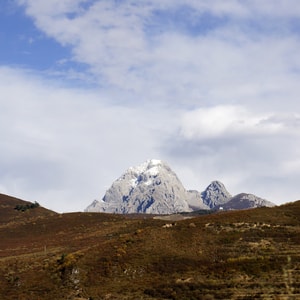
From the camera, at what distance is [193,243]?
56656 millimetres

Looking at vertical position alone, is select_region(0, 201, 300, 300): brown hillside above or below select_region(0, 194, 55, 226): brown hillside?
below

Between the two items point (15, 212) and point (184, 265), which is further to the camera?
point (15, 212)

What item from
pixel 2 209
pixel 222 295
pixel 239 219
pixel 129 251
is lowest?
pixel 222 295

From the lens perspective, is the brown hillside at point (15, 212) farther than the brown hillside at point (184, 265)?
Yes

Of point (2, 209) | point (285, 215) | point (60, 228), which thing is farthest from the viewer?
point (2, 209)

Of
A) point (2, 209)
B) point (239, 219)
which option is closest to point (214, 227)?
point (239, 219)

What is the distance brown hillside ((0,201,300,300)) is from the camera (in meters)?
43.7

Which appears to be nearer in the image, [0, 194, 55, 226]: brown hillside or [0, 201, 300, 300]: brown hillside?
[0, 201, 300, 300]: brown hillside

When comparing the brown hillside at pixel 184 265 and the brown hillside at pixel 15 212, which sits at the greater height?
the brown hillside at pixel 15 212

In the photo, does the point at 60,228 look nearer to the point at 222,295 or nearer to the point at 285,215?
the point at 285,215

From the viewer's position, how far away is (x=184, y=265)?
1957 inches

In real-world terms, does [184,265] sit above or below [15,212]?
below

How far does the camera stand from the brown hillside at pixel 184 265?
43.7 meters

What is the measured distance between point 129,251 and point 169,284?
1113cm
